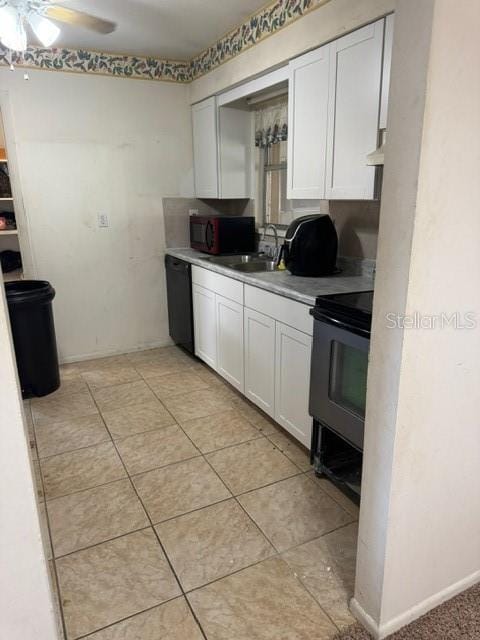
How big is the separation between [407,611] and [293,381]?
111 centimetres

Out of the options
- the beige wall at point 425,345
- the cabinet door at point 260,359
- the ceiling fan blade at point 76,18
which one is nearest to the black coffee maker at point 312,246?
the cabinet door at point 260,359

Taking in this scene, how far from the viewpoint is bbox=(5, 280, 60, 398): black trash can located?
2924 millimetres

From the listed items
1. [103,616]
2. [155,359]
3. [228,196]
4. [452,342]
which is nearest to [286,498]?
[103,616]

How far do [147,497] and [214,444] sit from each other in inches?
21.1

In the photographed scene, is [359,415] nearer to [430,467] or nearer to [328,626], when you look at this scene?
[430,467]

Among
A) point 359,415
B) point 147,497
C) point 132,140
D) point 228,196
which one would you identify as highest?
point 132,140

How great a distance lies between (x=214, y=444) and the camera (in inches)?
98.4

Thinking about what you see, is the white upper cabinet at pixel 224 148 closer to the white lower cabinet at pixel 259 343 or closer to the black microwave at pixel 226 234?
the black microwave at pixel 226 234

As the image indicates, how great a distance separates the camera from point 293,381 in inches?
90.6

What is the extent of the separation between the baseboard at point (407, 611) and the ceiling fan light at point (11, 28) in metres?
2.70

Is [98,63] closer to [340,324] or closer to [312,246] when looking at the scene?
[312,246]

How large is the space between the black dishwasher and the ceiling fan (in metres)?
1.73

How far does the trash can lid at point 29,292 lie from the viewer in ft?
9.49

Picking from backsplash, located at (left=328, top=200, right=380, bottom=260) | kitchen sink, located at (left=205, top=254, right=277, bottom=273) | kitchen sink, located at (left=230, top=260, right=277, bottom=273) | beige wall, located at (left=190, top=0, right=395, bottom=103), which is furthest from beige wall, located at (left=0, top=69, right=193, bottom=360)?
backsplash, located at (left=328, top=200, right=380, bottom=260)
